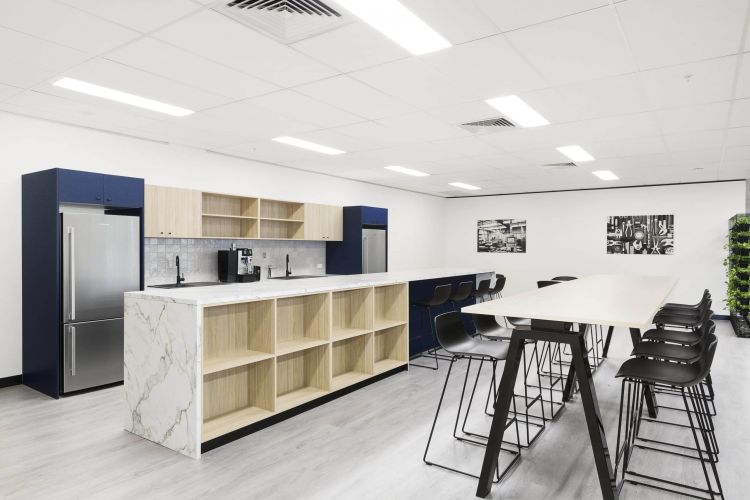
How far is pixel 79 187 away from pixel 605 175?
7.84m

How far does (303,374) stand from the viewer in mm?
4195

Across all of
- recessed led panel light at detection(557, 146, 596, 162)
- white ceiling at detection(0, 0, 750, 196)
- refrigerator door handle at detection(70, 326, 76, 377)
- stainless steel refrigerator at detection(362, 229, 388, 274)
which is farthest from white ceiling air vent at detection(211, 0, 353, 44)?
stainless steel refrigerator at detection(362, 229, 388, 274)

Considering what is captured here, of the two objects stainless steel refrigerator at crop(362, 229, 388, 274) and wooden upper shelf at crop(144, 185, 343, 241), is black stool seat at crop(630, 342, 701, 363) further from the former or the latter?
stainless steel refrigerator at crop(362, 229, 388, 274)

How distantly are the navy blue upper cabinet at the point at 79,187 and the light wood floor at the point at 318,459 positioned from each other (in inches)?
72.6

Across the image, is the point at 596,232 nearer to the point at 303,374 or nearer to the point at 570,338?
the point at 303,374

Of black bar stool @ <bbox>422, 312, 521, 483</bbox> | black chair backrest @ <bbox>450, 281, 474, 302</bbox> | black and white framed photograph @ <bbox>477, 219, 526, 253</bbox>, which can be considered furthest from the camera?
black and white framed photograph @ <bbox>477, 219, 526, 253</bbox>

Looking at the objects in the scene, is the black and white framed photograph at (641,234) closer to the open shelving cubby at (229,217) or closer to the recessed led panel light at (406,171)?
the recessed led panel light at (406,171)

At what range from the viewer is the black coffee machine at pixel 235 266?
6.50 metres

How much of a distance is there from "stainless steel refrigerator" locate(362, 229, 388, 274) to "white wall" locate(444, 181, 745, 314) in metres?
3.76

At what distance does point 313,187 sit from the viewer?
27.3ft

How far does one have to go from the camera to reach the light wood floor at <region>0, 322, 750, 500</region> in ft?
8.72

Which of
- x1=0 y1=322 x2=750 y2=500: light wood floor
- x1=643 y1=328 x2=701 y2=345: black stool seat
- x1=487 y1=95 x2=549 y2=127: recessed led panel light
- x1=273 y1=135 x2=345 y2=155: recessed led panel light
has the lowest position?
x1=0 y1=322 x2=750 y2=500: light wood floor

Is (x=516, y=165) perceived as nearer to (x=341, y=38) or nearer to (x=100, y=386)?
(x=341, y=38)

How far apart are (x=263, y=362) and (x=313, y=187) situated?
16.7ft
